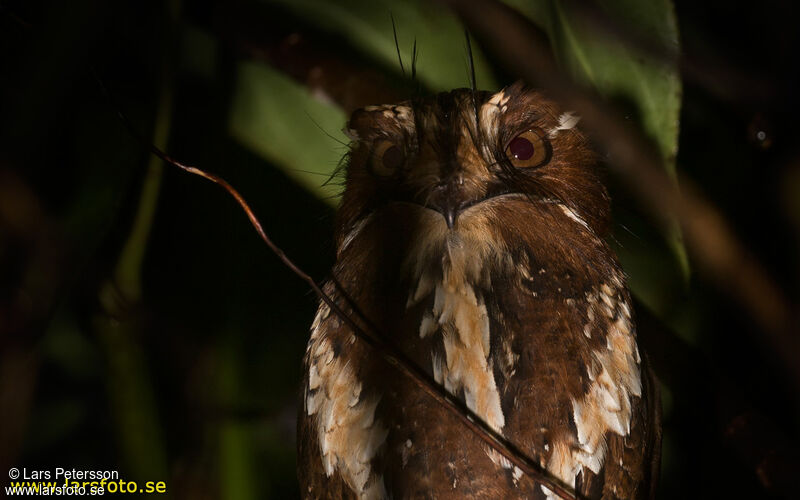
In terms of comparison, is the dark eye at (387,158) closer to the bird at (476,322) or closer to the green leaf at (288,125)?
the bird at (476,322)

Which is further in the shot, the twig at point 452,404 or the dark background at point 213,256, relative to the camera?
the dark background at point 213,256

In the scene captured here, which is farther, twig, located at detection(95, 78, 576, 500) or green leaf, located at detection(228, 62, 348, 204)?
green leaf, located at detection(228, 62, 348, 204)

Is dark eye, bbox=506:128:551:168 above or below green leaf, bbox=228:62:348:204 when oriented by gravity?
above

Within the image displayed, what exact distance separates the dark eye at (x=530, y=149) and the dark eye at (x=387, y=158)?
136 millimetres

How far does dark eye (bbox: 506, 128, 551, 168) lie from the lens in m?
0.83

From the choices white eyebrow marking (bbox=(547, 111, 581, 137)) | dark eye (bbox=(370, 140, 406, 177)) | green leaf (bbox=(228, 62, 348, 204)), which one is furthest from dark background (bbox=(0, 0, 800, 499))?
dark eye (bbox=(370, 140, 406, 177))

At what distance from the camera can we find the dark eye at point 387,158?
821 mm

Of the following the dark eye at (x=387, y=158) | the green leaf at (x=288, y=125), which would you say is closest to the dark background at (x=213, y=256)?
the green leaf at (x=288, y=125)

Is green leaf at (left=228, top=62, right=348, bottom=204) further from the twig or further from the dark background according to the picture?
the twig

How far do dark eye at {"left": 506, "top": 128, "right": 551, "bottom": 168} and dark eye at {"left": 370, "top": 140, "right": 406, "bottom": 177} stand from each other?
0.45 ft

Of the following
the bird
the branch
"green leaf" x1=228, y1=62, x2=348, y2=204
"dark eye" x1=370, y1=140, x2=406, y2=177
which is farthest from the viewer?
"green leaf" x1=228, y1=62, x2=348, y2=204

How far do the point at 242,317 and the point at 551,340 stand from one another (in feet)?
1.88

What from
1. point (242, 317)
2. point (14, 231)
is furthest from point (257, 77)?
point (14, 231)

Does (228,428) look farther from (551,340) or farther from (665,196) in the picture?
(665,196)
